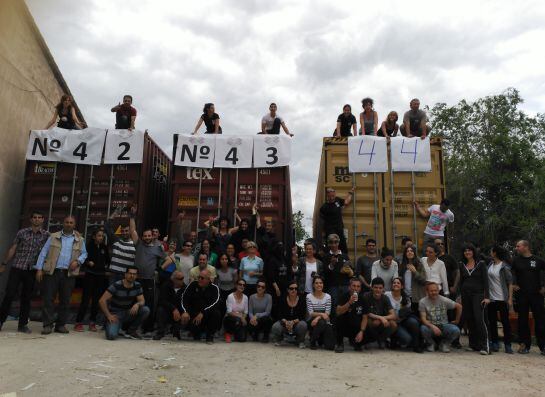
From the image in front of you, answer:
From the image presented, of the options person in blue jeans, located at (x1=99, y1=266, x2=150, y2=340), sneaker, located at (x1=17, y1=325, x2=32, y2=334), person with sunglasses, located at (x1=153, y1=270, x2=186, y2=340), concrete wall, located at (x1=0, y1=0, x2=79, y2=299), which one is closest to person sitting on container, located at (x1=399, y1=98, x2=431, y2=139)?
person with sunglasses, located at (x1=153, y1=270, x2=186, y2=340)

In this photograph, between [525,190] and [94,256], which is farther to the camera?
[525,190]

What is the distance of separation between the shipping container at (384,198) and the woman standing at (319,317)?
1503mm

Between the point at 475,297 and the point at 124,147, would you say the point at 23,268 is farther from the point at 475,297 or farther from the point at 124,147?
the point at 475,297

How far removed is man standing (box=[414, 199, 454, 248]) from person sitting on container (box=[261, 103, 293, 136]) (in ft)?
11.0

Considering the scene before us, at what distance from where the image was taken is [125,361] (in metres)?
4.75

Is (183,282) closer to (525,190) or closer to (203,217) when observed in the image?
(203,217)

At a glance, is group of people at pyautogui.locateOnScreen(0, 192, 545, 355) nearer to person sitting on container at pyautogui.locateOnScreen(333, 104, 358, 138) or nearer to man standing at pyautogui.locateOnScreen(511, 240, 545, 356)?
man standing at pyautogui.locateOnScreen(511, 240, 545, 356)

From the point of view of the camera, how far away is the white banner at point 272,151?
8.05m

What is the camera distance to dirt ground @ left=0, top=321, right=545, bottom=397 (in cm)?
386

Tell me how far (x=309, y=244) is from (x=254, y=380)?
3.05 metres

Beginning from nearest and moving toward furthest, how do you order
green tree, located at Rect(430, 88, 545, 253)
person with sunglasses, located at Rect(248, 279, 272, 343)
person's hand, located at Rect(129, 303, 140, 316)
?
person's hand, located at Rect(129, 303, 140, 316)
person with sunglasses, located at Rect(248, 279, 272, 343)
green tree, located at Rect(430, 88, 545, 253)

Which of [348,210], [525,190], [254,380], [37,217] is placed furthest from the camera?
[525,190]

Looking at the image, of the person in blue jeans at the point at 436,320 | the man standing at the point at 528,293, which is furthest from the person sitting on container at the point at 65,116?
the man standing at the point at 528,293

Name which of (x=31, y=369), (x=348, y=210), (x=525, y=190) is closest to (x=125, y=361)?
(x=31, y=369)
